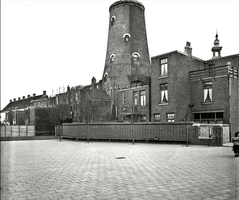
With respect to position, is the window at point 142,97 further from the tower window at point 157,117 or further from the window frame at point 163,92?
the window frame at point 163,92

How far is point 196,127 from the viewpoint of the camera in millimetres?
21125

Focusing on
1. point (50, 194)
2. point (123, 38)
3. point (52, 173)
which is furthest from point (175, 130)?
point (123, 38)

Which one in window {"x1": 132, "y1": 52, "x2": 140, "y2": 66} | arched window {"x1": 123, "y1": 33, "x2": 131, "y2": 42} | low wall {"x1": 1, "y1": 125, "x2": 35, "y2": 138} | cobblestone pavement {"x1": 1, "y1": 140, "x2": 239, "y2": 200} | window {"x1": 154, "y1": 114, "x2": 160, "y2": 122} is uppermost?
arched window {"x1": 123, "y1": 33, "x2": 131, "y2": 42}

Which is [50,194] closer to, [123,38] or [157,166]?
[157,166]

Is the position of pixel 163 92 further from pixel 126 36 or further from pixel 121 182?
pixel 121 182

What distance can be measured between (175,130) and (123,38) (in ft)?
102

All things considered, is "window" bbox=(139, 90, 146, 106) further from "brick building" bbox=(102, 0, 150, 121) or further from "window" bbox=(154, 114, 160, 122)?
"brick building" bbox=(102, 0, 150, 121)

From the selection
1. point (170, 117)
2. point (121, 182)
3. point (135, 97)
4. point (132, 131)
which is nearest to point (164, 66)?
point (170, 117)

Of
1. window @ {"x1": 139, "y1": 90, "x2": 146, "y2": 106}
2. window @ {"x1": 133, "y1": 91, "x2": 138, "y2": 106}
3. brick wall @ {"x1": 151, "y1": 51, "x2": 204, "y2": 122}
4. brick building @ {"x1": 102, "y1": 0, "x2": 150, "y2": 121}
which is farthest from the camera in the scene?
brick building @ {"x1": 102, "y1": 0, "x2": 150, "y2": 121}

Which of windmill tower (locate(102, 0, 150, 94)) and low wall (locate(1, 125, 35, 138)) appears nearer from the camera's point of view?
low wall (locate(1, 125, 35, 138))

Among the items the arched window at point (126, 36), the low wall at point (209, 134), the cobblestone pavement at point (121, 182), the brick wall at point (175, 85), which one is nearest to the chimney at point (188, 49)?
the brick wall at point (175, 85)

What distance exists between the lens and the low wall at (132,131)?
21969 mm

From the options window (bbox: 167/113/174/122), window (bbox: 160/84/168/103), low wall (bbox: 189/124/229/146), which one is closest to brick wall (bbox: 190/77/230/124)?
window (bbox: 167/113/174/122)

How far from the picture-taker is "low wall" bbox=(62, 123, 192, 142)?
2197 centimetres
